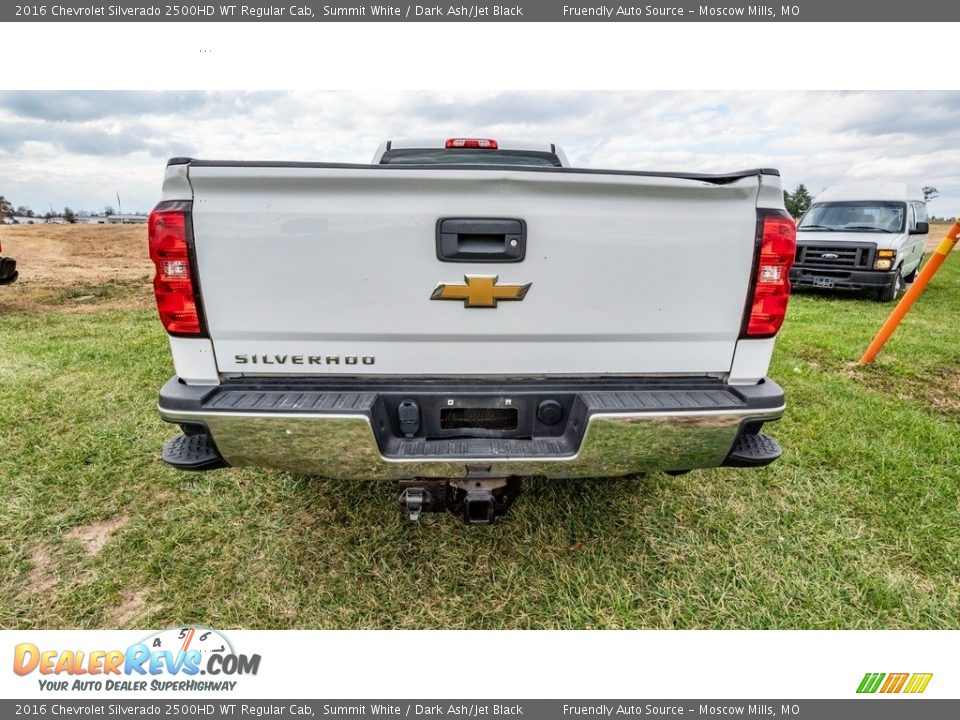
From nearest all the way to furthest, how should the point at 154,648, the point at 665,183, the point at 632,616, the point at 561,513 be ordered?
the point at 665,183 < the point at 154,648 < the point at 632,616 < the point at 561,513

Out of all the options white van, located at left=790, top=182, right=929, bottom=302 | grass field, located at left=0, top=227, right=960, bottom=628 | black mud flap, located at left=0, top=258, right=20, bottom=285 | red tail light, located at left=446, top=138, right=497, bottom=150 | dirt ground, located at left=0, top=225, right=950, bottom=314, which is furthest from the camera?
white van, located at left=790, top=182, right=929, bottom=302

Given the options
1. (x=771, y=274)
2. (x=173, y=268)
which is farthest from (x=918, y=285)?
(x=173, y=268)

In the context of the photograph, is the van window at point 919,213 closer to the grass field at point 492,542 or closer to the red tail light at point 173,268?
the grass field at point 492,542

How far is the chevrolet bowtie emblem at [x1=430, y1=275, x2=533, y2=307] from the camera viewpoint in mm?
1899

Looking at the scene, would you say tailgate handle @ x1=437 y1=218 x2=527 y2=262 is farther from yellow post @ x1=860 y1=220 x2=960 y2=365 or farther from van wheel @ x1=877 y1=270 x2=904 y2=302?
van wheel @ x1=877 y1=270 x2=904 y2=302

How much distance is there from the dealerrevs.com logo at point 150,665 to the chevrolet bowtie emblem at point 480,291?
5.44 feet

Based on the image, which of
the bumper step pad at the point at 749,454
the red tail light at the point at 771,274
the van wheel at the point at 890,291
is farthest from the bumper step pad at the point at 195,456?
the van wheel at the point at 890,291

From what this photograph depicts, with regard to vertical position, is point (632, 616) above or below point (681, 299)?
below

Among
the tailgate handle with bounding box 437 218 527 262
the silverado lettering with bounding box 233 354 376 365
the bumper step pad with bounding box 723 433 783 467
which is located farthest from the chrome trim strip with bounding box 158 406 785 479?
the tailgate handle with bounding box 437 218 527 262

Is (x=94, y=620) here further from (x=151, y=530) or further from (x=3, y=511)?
(x=3, y=511)

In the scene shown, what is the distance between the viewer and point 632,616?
217 cm

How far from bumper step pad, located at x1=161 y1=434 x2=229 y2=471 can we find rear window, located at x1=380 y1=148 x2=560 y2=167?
2.53 m

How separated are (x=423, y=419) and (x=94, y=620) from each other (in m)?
1.68

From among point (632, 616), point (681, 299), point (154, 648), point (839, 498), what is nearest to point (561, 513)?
point (632, 616)
